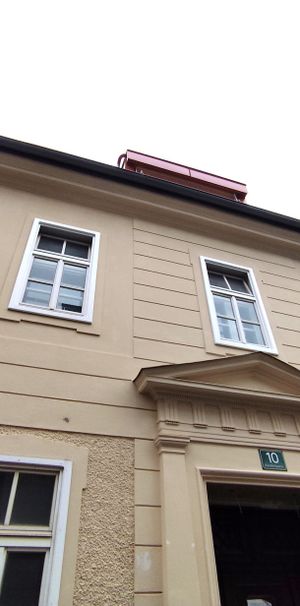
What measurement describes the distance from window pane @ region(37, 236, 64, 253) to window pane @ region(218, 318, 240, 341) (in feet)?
7.85

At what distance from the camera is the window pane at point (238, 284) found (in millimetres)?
6055

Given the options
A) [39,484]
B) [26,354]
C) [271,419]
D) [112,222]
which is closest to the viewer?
[39,484]

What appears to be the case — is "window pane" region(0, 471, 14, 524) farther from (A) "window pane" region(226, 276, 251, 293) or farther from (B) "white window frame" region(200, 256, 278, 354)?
(A) "window pane" region(226, 276, 251, 293)

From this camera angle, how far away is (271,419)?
433cm

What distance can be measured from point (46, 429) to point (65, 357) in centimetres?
78

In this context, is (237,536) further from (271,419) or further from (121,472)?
(121,472)

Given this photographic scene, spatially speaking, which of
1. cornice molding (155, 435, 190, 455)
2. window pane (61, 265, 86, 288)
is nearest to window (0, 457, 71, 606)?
cornice molding (155, 435, 190, 455)

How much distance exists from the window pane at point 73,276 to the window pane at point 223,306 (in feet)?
6.24

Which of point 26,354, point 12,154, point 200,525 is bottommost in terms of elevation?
point 200,525

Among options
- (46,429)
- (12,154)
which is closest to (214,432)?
(46,429)

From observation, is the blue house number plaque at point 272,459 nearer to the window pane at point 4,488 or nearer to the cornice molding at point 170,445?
the cornice molding at point 170,445

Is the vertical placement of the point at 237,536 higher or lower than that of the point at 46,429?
lower

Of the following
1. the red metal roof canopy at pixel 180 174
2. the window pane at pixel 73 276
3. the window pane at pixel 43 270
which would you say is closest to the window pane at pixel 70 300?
the window pane at pixel 73 276

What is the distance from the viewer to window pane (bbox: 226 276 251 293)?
6.05m
